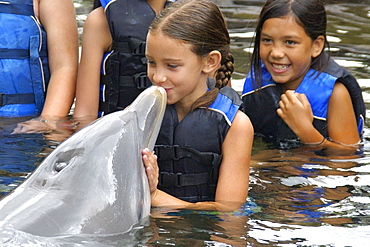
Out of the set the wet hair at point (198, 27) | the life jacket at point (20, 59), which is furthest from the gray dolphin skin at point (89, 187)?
the life jacket at point (20, 59)

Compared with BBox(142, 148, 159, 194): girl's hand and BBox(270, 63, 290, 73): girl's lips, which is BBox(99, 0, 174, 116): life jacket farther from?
BBox(142, 148, 159, 194): girl's hand

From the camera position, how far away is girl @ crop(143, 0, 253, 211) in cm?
461

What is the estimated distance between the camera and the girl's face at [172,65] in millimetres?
4566

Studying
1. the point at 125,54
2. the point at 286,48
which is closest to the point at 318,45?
the point at 286,48

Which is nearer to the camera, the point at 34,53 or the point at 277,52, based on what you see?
the point at 277,52

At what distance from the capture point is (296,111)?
21.6 feet

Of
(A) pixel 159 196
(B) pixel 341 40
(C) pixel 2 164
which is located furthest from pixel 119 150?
(B) pixel 341 40

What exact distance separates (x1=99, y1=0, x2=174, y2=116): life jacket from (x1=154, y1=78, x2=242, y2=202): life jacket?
5.20ft

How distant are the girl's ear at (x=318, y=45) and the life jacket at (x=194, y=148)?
191 cm

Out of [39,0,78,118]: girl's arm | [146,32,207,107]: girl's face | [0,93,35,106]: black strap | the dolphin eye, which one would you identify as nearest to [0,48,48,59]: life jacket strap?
[39,0,78,118]: girl's arm

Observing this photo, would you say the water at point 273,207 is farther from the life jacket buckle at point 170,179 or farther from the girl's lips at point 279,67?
the girl's lips at point 279,67

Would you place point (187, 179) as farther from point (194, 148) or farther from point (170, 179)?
point (194, 148)

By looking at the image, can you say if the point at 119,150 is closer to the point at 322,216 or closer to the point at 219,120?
the point at 219,120

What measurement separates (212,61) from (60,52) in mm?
2578
